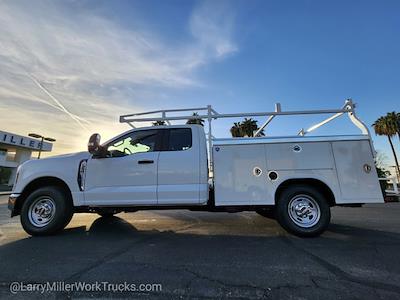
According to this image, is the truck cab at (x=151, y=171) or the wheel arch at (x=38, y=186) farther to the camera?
the wheel arch at (x=38, y=186)

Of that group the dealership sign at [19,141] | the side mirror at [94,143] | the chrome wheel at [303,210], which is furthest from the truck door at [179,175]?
the dealership sign at [19,141]

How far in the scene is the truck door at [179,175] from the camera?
505 cm

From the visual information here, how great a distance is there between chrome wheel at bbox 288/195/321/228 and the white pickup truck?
1 centimetres

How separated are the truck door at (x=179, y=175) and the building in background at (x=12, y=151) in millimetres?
38787

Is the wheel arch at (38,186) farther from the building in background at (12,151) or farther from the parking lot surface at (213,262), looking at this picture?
the building in background at (12,151)

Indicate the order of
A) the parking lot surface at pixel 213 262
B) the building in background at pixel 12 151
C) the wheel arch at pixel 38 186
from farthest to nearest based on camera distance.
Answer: the building in background at pixel 12 151
the wheel arch at pixel 38 186
the parking lot surface at pixel 213 262

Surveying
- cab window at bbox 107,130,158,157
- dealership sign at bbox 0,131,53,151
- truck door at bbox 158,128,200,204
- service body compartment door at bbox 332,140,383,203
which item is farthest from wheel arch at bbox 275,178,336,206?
dealership sign at bbox 0,131,53,151

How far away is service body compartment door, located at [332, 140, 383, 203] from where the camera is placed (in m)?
4.89

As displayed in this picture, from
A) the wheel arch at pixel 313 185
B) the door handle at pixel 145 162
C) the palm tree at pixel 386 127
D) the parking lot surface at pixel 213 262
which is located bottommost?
the parking lot surface at pixel 213 262

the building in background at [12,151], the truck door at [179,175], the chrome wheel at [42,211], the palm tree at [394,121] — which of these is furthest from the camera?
the palm tree at [394,121]

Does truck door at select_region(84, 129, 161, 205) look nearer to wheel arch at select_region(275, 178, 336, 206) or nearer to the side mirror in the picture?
the side mirror

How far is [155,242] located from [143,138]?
83.4 inches

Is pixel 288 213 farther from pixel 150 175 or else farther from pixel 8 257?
pixel 8 257

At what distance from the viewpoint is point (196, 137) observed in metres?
5.42
